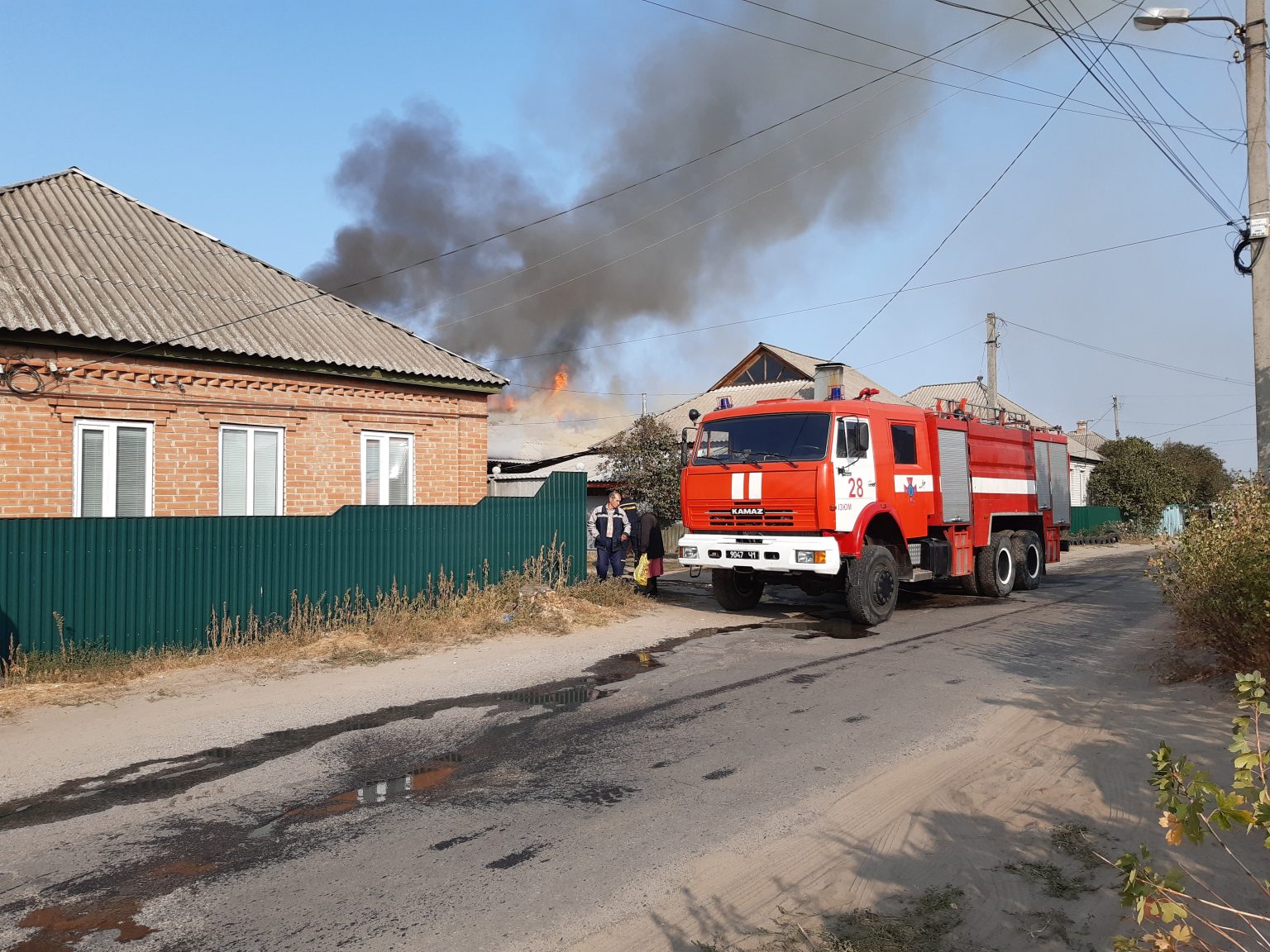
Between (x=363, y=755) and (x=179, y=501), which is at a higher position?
(x=179, y=501)

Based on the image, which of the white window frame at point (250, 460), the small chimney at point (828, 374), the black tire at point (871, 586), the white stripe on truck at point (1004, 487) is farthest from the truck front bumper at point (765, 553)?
the white window frame at point (250, 460)

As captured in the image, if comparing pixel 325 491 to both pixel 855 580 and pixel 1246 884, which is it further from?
pixel 1246 884

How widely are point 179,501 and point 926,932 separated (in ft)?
35.1

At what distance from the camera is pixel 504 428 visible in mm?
38406

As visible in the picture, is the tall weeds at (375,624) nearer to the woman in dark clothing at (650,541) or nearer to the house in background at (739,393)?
the woman in dark clothing at (650,541)

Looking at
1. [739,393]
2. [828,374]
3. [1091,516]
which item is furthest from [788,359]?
[828,374]

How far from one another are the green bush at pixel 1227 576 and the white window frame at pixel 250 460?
10717 mm

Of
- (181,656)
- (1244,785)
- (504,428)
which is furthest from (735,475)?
(504,428)

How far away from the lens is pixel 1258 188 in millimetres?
10023

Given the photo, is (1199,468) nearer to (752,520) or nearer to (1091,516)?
(1091,516)

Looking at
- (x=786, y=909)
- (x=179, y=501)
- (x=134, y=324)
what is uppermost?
(x=134, y=324)

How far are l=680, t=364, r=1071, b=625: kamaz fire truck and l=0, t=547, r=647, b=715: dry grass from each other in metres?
1.93

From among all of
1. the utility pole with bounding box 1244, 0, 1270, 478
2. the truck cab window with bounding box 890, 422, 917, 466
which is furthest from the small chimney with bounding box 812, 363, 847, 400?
the utility pole with bounding box 1244, 0, 1270, 478

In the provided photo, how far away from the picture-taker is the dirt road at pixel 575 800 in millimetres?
3666
